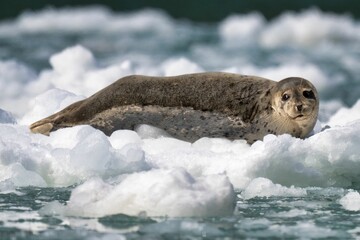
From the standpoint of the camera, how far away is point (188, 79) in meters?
8.09

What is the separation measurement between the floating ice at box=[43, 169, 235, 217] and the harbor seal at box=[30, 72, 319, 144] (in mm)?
2309

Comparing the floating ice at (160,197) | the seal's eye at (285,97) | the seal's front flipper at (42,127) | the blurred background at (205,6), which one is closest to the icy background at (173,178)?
the floating ice at (160,197)

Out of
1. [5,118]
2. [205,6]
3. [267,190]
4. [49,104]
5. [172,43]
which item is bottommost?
[267,190]

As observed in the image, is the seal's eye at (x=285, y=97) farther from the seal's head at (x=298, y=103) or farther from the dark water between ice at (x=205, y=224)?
the dark water between ice at (x=205, y=224)

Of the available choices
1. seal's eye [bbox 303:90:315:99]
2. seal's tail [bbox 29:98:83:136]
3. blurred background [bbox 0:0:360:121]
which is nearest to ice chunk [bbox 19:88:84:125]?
seal's tail [bbox 29:98:83:136]

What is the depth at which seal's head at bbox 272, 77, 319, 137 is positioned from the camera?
25.5 ft

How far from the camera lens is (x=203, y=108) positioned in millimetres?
7871

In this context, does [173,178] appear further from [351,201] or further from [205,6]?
[205,6]

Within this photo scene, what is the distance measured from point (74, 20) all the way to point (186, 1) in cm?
260

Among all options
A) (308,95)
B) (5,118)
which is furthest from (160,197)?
(5,118)

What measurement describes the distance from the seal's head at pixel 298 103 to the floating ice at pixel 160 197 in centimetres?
236

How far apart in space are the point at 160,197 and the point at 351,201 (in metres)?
1.13

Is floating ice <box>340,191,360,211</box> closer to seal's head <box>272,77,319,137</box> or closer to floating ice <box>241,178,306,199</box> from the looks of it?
floating ice <box>241,178,306,199</box>

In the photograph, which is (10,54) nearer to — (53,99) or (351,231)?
(53,99)
